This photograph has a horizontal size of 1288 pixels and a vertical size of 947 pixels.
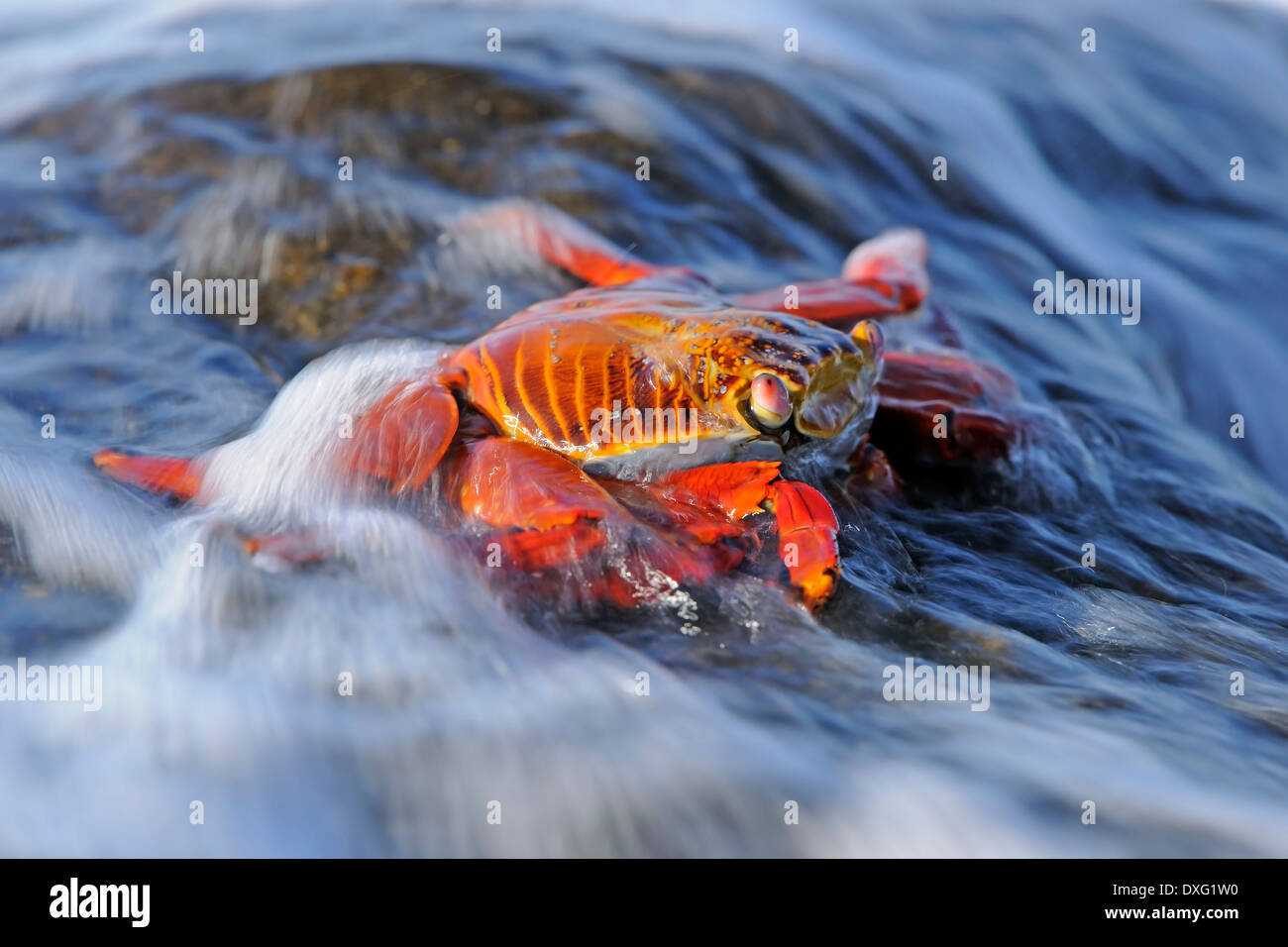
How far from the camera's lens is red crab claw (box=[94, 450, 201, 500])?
3557mm

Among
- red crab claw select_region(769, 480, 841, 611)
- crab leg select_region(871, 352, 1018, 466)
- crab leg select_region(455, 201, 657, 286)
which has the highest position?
crab leg select_region(455, 201, 657, 286)

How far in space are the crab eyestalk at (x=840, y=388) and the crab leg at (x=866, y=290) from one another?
1.74 ft

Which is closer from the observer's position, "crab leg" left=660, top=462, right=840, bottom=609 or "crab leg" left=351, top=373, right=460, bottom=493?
"crab leg" left=660, top=462, right=840, bottom=609

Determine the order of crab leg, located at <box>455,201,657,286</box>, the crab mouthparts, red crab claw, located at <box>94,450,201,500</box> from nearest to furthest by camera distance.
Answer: the crab mouthparts < red crab claw, located at <box>94,450,201,500</box> < crab leg, located at <box>455,201,657,286</box>

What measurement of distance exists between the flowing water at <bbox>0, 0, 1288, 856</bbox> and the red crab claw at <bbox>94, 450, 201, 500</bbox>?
0.07 metres

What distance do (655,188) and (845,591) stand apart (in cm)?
304

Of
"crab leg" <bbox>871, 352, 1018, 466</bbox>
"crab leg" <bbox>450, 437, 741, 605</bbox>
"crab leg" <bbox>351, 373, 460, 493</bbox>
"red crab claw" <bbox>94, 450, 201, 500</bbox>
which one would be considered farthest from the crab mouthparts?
"red crab claw" <bbox>94, 450, 201, 500</bbox>

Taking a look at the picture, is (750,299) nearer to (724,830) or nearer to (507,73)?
(724,830)

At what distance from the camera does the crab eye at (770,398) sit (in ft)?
9.86

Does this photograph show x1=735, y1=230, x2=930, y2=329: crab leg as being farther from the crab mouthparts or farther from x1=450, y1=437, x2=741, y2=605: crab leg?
x1=450, y1=437, x2=741, y2=605: crab leg

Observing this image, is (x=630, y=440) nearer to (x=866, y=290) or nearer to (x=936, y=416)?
(x=936, y=416)

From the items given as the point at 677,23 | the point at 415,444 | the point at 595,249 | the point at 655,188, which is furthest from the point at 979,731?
the point at 677,23

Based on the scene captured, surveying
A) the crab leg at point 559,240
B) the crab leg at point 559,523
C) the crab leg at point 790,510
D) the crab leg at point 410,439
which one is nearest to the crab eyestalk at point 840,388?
the crab leg at point 790,510

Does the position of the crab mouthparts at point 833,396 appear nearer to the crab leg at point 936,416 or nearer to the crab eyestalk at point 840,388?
the crab eyestalk at point 840,388
